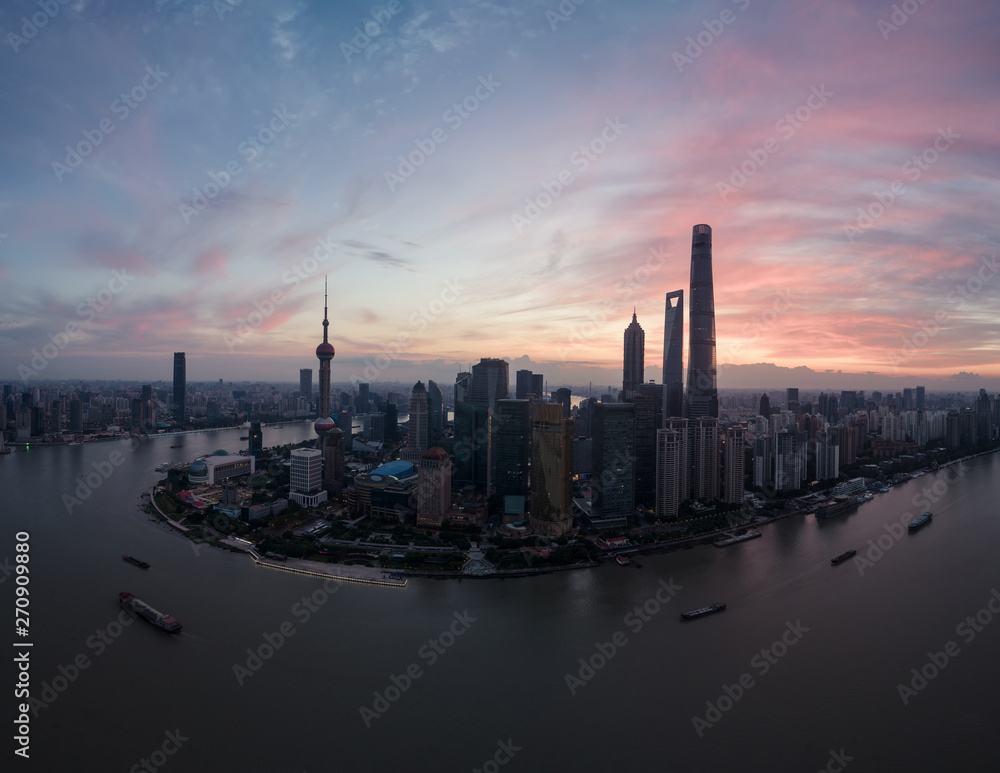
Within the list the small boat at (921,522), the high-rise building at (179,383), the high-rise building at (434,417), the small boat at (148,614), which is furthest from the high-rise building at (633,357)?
the high-rise building at (179,383)

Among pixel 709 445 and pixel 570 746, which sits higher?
pixel 709 445

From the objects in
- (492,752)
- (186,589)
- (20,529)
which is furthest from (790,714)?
(20,529)

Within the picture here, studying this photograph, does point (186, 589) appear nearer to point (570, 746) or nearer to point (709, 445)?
point (570, 746)

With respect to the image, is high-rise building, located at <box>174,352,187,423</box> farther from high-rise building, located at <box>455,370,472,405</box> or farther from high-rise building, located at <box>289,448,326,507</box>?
high-rise building, located at <box>289,448,326,507</box>

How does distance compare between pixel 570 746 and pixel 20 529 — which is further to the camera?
pixel 20 529

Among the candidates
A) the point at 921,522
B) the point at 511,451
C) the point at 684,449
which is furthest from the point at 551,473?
the point at 921,522

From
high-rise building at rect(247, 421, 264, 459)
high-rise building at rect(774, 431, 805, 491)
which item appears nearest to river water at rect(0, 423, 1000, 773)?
high-rise building at rect(774, 431, 805, 491)
